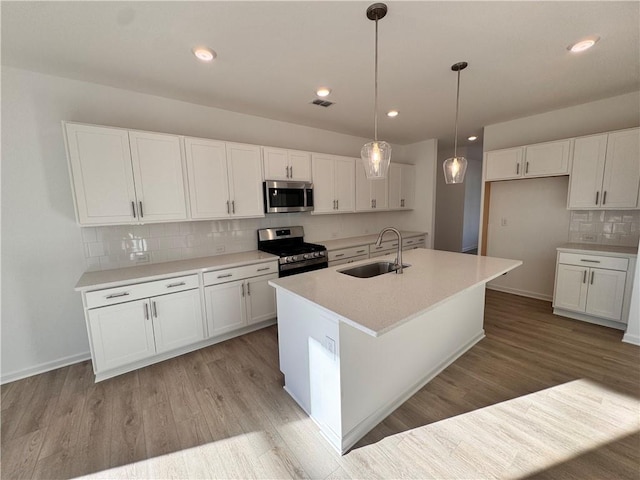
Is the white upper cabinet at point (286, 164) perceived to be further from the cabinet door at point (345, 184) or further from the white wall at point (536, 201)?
the white wall at point (536, 201)

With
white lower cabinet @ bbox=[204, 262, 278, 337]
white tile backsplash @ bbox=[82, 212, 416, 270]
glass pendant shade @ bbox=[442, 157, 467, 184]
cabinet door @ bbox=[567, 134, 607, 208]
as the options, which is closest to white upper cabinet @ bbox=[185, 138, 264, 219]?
white tile backsplash @ bbox=[82, 212, 416, 270]

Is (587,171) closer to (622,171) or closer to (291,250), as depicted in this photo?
(622,171)

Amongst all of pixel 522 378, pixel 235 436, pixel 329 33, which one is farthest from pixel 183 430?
pixel 329 33

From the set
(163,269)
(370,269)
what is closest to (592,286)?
(370,269)

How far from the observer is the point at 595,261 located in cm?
305

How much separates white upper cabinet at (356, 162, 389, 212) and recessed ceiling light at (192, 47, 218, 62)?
8.94 ft

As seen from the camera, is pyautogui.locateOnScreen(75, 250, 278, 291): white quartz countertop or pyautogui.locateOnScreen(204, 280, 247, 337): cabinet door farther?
pyautogui.locateOnScreen(204, 280, 247, 337): cabinet door

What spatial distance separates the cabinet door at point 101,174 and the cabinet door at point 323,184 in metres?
2.23

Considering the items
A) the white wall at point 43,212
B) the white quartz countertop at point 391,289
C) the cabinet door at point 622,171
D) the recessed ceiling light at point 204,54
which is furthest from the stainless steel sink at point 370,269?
the cabinet door at point 622,171

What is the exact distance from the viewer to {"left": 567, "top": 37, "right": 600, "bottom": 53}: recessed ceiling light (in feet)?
6.50

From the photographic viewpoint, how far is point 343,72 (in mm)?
2398

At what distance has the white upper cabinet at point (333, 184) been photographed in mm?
3900

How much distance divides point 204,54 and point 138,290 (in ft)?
6.88

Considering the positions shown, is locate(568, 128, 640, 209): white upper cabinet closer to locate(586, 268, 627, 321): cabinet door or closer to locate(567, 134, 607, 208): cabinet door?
locate(567, 134, 607, 208): cabinet door
